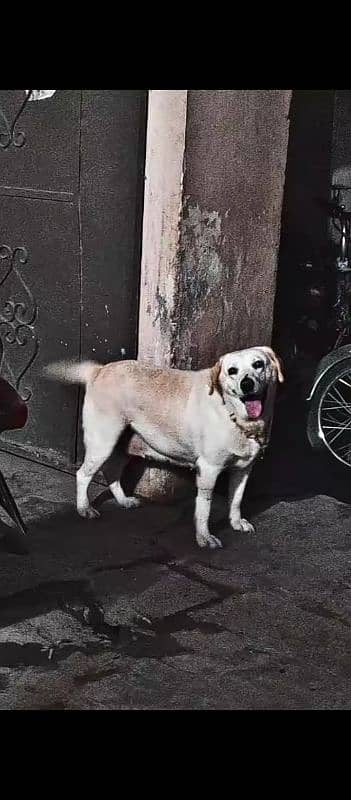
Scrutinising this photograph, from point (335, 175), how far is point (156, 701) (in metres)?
7.14

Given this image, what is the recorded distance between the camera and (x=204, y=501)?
471 centimetres

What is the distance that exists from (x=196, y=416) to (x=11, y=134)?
7.35ft

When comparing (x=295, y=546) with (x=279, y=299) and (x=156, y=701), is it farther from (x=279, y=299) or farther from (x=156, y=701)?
(x=279, y=299)

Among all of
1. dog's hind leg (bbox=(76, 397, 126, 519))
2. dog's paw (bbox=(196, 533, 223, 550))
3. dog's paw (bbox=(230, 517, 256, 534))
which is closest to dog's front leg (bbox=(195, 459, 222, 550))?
dog's paw (bbox=(196, 533, 223, 550))

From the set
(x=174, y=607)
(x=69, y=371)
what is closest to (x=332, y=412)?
(x=69, y=371)

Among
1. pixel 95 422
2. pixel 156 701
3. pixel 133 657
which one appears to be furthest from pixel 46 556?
pixel 156 701

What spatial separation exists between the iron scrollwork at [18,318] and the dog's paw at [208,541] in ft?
5.64

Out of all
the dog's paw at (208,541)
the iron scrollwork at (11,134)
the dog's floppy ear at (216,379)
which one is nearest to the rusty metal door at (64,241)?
the iron scrollwork at (11,134)

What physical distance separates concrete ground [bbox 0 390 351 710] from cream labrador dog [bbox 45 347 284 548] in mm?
233

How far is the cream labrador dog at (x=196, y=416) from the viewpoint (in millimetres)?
4438

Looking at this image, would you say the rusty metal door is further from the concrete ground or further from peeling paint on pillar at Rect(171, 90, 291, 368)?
the concrete ground

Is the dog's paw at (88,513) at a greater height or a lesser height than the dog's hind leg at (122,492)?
lesser

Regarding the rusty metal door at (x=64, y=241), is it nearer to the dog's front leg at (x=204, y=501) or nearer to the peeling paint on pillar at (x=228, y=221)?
the peeling paint on pillar at (x=228, y=221)

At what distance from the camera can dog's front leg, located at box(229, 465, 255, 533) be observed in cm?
493
